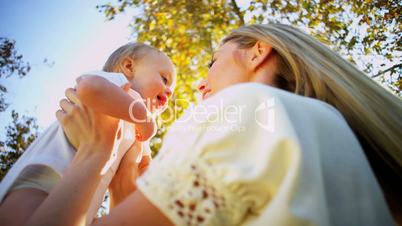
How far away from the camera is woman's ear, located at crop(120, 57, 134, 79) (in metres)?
3.31

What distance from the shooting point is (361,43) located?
221 inches

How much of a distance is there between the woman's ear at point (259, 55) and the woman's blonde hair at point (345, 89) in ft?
0.13

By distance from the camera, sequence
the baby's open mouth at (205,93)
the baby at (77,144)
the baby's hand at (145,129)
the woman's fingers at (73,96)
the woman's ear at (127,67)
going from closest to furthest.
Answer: the baby at (77,144), the woman's fingers at (73,96), the baby's hand at (145,129), the baby's open mouth at (205,93), the woman's ear at (127,67)

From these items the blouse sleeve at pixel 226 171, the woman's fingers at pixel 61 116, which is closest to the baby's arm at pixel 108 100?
the woman's fingers at pixel 61 116

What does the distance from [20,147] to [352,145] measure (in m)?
9.43

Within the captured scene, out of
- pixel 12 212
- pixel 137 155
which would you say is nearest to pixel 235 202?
pixel 12 212

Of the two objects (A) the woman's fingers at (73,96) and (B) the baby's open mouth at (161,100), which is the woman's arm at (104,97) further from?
(B) the baby's open mouth at (161,100)

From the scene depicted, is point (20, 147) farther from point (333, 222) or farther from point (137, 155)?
point (333, 222)

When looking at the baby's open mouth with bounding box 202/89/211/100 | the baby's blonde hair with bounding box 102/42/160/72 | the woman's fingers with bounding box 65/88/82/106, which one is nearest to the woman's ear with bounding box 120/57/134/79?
the baby's blonde hair with bounding box 102/42/160/72

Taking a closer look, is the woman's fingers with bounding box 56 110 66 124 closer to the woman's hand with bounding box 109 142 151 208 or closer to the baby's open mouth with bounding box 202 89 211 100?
the woman's hand with bounding box 109 142 151 208

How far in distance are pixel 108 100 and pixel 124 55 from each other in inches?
61.5

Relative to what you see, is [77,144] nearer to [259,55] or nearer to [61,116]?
[61,116]

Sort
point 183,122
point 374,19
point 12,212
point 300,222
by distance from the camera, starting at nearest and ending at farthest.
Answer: point 300,222 → point 183,122 → point 12,212 → point 374,19

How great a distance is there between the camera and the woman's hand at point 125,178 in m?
2.43
